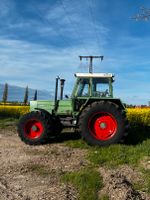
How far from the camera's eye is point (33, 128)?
42.3ft

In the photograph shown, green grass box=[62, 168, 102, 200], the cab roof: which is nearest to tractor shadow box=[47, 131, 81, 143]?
the cab roof

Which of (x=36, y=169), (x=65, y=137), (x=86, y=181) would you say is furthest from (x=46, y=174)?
(x=65, y=137)

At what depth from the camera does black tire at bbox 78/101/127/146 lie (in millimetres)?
12086

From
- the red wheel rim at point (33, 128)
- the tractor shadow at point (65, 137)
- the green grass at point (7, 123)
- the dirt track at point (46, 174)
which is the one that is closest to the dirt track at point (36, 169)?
the dirt track at point (46, 174)

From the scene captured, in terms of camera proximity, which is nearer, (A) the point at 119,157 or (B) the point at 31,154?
(A) the point at 119,157

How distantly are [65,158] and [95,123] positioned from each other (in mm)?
2326

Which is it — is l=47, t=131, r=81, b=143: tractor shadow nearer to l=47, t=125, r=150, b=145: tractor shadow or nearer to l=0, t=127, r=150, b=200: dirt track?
l=47, t=125, r=150, b=145: tractor shadow

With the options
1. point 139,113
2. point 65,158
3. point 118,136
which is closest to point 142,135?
point 118,136

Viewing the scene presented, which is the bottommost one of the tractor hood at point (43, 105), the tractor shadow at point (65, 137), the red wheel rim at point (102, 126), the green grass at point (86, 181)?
the green grass at point (86, 181)

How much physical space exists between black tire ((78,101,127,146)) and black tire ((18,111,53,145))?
44.9 inches

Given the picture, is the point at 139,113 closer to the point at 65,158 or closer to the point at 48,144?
the point at 48,144

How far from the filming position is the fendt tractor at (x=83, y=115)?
12188 mm

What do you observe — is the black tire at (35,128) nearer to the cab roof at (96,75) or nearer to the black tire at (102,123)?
the black tire at (102,123)

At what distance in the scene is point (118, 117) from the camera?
12133mm
